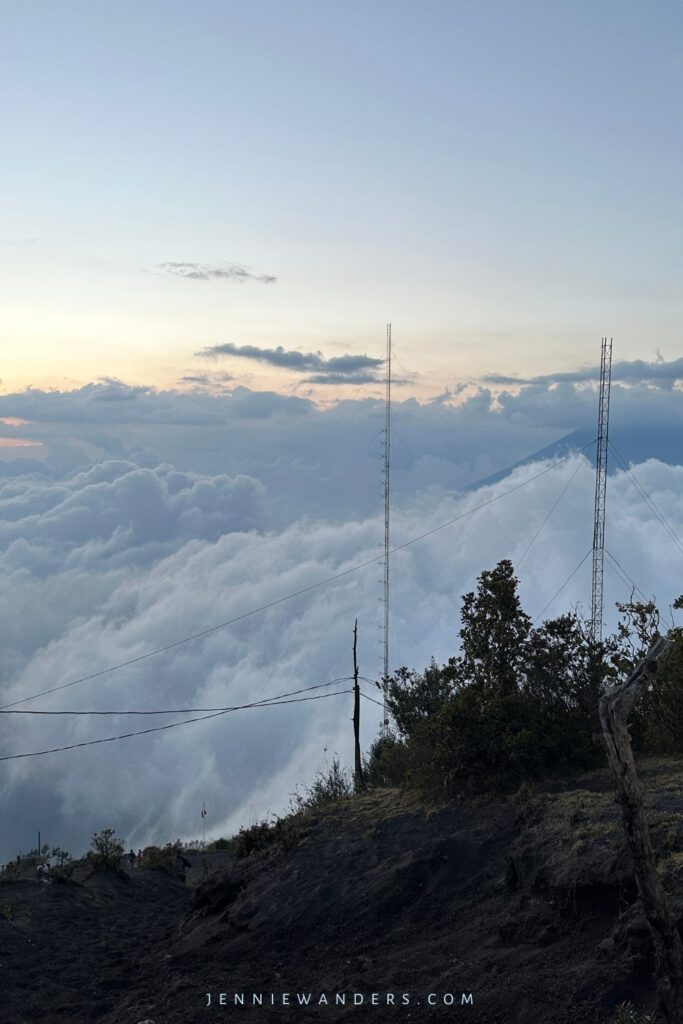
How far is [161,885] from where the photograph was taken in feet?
76.5

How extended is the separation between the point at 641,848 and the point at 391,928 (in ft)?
19.1

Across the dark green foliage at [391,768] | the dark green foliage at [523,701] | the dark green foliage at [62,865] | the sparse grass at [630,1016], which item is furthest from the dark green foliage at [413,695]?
the sparse grass at [630,1016]

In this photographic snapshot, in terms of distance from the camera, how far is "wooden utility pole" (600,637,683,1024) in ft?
26.1

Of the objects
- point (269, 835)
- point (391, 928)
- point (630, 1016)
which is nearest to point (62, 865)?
point (269, 835)

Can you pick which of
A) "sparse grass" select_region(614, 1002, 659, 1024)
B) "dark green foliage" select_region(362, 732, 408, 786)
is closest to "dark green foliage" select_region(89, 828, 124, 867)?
"dark green foliage" select_region(362, 732, 408, 786)

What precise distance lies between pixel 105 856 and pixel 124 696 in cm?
18448

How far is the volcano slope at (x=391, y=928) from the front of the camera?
9.60m

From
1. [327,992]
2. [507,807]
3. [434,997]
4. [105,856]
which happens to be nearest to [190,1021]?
[327,992]

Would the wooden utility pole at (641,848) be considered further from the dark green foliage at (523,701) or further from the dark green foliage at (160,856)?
the dark green foliage at (160,856)

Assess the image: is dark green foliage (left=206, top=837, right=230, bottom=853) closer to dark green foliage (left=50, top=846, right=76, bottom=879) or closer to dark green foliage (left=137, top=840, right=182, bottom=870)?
dark green foliage (left=137, top=840, right=182, bottom=870)

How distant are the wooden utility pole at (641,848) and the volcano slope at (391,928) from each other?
0.66 meters

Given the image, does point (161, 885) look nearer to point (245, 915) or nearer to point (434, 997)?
point (245, 915)

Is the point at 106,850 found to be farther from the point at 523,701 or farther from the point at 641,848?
the point at 641,848

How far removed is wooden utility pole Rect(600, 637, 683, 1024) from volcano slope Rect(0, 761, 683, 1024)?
658mm
